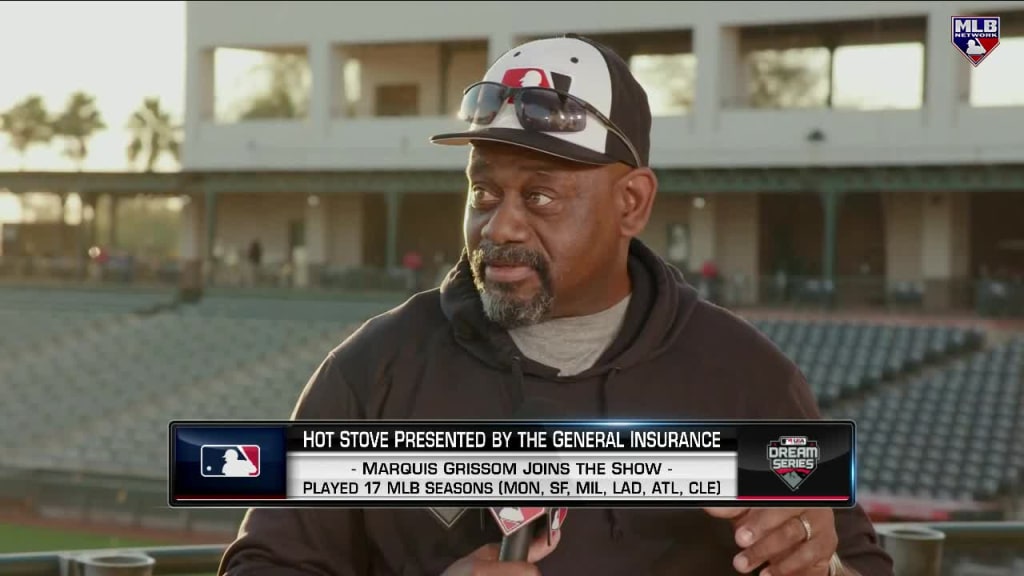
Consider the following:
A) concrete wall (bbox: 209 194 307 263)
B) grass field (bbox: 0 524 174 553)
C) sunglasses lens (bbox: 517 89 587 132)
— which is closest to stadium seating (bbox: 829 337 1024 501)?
grass field (bbox: 0 524 174 553)

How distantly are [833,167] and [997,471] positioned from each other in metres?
13.2

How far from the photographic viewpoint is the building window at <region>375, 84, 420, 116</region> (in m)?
37.2

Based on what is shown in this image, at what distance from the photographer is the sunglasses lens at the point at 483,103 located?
195 centimetres

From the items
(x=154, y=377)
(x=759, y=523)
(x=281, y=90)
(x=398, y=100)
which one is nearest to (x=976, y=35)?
(x=154, y=377)

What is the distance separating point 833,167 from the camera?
30.8 m

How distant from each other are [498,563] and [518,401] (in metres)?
0.46

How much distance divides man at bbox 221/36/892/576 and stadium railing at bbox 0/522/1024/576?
1.52 meters

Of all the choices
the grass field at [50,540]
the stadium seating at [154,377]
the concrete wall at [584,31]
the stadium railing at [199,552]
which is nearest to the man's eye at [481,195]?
the stadium railing at [199,552]

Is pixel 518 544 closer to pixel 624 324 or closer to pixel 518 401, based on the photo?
pixel 518 401

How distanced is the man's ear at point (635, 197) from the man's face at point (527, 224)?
0.13ft

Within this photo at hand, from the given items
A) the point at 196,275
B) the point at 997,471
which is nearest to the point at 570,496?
the point at 997,471

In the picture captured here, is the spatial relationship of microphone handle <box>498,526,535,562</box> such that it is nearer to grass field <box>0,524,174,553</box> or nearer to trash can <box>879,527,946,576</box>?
trash can <box>879,527,946,576</box>

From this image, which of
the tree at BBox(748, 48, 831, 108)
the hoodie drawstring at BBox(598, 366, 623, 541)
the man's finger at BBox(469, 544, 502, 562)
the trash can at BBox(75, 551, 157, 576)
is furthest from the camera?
the tree at BBox(748, 48, 831, 108)

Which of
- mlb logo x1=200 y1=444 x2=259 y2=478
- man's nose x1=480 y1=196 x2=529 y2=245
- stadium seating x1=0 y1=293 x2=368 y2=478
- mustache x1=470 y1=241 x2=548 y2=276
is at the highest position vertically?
man's nose x1=480 y1=196 x2=529 y2=245
